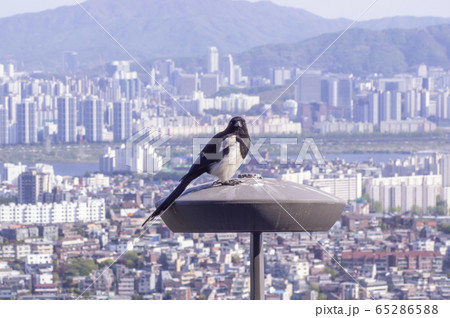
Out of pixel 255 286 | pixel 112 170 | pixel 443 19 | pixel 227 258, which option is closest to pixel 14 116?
pixel 112 170

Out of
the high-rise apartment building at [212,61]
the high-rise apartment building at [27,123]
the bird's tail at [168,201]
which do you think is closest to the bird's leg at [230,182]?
the bird's tail at [168,201]

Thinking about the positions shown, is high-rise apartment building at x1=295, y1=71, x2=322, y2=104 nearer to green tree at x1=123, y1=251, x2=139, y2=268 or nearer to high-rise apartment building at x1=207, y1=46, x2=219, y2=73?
high-rise apartment building at x1=207, y1=46, x2=219, y2=73

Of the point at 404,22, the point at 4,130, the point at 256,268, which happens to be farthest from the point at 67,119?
the point at 256,268

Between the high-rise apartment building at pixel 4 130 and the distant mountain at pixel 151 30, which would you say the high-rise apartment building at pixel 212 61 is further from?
the high-rise apartment building at pixel 4 130

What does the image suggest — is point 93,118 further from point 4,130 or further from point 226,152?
point 226,152

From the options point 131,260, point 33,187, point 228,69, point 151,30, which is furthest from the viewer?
point 151,30
